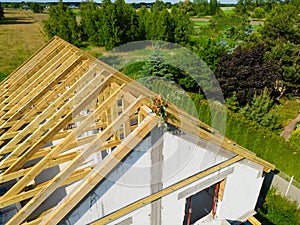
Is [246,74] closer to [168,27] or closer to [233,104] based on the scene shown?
[233,104]

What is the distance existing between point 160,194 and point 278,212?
6.08m

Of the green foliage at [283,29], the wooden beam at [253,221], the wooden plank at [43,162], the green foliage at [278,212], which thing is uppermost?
the green foliage at [283,29]

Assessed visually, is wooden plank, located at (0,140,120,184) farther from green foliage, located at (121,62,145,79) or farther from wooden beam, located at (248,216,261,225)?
green foliage, located at (121,62,145,79)

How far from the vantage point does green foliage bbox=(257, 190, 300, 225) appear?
26.3 feet

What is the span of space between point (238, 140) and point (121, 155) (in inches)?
352

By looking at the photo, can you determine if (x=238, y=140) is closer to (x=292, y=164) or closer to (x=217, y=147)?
(x=292, y=164)

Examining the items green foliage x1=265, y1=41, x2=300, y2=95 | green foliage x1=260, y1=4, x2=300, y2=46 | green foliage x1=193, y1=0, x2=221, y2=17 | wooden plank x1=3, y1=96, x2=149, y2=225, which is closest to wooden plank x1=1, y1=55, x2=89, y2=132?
wooden plank x1=3, y1=96, x2=149, y2=225

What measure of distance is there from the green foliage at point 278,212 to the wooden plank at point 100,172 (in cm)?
688

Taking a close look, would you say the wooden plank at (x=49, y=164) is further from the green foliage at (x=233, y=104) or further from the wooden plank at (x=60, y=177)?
the green foliage at (x=233, y=104)

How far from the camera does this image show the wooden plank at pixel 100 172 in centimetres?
370

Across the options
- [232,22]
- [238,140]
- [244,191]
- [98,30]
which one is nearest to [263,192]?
[238,140]

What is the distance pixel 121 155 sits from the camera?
3900mm

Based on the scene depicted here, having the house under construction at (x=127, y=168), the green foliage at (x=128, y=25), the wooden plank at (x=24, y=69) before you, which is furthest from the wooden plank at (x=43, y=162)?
the green foliage at (x=128, y=25)

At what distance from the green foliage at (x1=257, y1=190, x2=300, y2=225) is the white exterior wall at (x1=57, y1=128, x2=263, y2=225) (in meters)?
3.03
